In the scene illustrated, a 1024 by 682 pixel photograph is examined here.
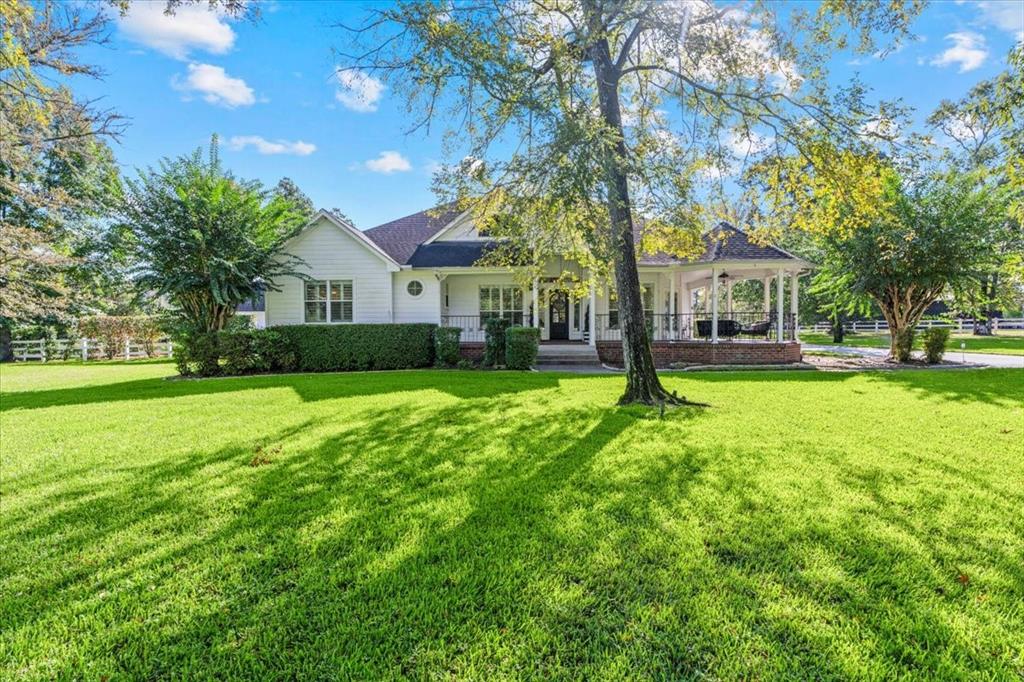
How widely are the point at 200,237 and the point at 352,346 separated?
5236mm

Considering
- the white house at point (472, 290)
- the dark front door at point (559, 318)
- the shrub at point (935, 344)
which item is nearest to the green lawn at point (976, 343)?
the shrub at point (935, 344)

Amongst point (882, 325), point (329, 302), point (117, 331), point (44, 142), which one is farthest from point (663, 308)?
point (882, 325)

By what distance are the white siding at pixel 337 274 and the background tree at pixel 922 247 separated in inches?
604

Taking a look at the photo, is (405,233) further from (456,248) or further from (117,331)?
(117,331)

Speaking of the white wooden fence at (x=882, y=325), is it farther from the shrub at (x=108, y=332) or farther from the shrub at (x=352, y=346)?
the shrub at (x=108, y=332)

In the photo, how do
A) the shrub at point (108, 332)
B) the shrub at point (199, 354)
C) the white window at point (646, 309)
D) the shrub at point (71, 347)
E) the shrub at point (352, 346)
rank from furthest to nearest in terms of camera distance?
the shrub at point (71, 347) < the shrub at point (108, 332) < the white window at point (646, 309) < the shrub at point (352, 346) < the shrub at point (199, 354)

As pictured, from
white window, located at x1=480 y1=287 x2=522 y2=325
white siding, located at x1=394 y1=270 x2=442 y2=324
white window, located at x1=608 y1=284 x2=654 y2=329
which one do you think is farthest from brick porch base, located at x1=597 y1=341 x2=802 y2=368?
white siding, located at x1=394 y1=270 x2=442 y2=324

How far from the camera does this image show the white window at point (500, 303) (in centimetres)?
1872

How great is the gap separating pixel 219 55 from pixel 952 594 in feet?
47.3

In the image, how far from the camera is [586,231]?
826cm

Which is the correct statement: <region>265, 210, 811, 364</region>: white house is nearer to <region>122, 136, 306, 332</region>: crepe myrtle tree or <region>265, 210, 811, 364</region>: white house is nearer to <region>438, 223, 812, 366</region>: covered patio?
<region>438, 223, 812, 366</region>: covered patio

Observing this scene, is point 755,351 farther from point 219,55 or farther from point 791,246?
point 219,55

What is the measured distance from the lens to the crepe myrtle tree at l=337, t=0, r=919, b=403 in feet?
24.2

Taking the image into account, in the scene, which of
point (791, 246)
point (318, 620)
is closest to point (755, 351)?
point (791, 246)
